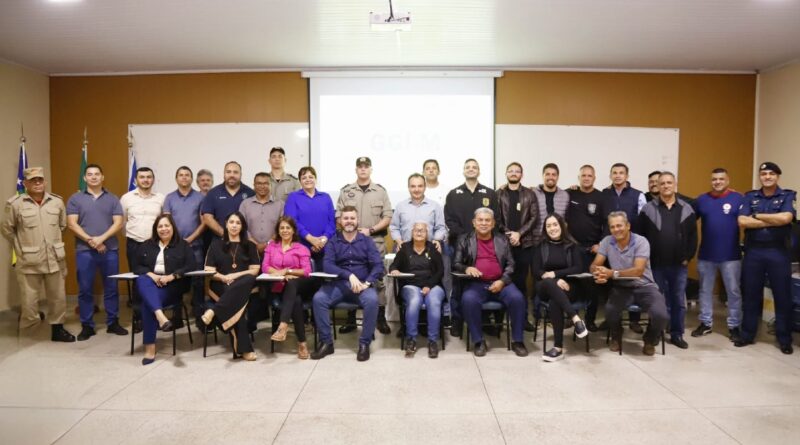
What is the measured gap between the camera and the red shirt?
13.6 feet

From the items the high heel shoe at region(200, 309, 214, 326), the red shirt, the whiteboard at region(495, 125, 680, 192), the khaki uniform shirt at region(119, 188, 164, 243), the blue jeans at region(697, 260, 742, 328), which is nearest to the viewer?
the high heel shoe at region(200, 309, 214, 326)

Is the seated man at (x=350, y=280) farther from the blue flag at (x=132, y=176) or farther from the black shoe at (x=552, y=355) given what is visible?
the blue flag at (x=132, y=176)

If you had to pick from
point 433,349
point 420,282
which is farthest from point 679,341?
point 420,282

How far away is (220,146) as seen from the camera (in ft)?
20.3

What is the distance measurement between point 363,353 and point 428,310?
0.67 m

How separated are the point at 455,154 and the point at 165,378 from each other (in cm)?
421

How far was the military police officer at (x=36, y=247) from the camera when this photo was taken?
4.40 metres

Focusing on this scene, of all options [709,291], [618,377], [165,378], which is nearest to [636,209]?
[709,291]

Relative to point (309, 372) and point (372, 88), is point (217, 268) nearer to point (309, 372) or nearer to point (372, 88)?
point (309, 372)

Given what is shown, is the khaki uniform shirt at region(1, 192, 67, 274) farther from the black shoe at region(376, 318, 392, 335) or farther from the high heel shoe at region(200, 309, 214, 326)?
the black shoe at region(376, 318, 392, 335)

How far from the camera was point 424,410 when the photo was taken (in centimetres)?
291

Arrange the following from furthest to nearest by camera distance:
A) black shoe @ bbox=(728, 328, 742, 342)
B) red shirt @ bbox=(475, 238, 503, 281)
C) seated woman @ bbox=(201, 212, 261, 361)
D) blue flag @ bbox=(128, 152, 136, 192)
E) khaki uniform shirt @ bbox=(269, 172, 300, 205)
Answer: blue flag @ bbox=(128, 152, 136, 192)
khaki uniform shirt @ bbox=(269, 172, 300, 205)
black shoe @ bbox=(728, 328, 742, 342)
red shirt @ bbox=(475, 238, 503, 281)
seated woman @ bbox=(201, 212, 261, 361)

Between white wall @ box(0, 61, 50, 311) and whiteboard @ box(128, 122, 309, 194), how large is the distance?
126 cm

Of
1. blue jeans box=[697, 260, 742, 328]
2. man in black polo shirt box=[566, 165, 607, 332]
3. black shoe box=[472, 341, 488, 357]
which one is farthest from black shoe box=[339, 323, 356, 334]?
blue jeans box=[697, 260, 742, 328]
